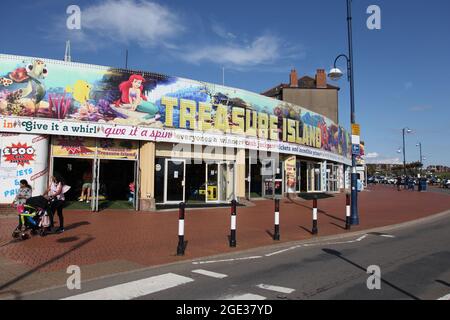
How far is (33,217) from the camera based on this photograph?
34.8 feet

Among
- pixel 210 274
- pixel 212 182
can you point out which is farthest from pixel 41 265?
pixel 212 182

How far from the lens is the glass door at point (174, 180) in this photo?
772 inches

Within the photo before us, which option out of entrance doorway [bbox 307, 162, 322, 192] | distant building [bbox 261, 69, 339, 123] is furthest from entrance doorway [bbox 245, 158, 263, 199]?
distant building [bbox 261, 69, 339, 123]

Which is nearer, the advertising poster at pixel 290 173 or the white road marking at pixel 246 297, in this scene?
the white road marking at pixel 246 297

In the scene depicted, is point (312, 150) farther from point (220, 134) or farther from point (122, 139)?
point (122, 139)

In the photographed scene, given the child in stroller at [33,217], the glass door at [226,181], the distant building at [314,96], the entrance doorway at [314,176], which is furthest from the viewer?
the distant building at [314,96]

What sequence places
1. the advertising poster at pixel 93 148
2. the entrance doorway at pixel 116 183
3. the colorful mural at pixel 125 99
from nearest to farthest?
the colorful mural at pixel 125 99, the advertising poster at pixel 93 148, the entrance doorway at pixel 116 183

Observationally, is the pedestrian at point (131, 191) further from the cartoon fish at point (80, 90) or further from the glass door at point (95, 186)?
the cartoon fish at point (80, 90)

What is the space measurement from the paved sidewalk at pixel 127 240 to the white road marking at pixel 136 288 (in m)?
0.86

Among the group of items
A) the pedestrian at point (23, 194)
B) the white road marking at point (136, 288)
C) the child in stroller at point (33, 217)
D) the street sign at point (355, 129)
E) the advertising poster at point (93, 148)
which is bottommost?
the white road marking at point (136, 288)

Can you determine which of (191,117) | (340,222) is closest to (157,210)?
(191,117)

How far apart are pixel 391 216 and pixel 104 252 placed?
42.8 feet

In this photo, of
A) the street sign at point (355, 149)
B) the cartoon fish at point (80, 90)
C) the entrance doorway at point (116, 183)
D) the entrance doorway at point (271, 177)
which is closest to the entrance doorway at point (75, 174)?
the entrance doorway at point (116, 183)

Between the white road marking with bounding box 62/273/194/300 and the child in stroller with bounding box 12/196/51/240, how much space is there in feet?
16.9
